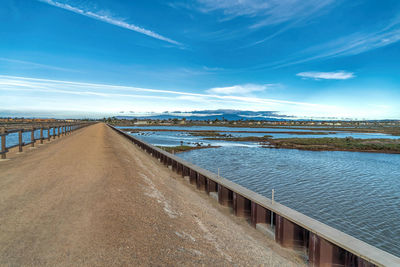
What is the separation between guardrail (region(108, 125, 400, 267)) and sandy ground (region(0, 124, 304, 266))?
0.38 m

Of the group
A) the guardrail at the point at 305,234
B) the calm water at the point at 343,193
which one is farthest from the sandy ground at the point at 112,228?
the calm water at the point at 343,193

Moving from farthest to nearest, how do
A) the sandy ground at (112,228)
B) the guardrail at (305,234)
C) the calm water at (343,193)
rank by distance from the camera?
the calm water at (343,193) → the guardrail at (305,234) → the sandy ground at (112,228)

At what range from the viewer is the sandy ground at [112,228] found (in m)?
4.57

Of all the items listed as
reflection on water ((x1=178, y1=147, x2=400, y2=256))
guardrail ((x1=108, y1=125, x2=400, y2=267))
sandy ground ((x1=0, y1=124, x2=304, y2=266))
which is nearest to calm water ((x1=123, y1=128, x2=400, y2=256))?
reflection on water ((x1=178, y1=147, x2=400, y2=256))

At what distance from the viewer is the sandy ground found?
457 cm

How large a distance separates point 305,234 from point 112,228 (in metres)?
4.85

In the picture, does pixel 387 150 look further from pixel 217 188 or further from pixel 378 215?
pixel 217 188

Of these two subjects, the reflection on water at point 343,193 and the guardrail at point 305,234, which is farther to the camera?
the reflection on water at point 343,193

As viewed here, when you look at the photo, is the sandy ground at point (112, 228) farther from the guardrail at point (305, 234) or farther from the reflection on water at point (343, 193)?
the reflection on water at point (343, 193)

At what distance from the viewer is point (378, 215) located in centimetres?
1187

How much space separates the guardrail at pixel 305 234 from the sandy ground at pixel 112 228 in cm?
38

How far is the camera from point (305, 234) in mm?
6645

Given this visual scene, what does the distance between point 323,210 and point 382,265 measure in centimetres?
815

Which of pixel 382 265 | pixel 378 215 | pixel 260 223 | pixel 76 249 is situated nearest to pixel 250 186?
pixel 378 215
